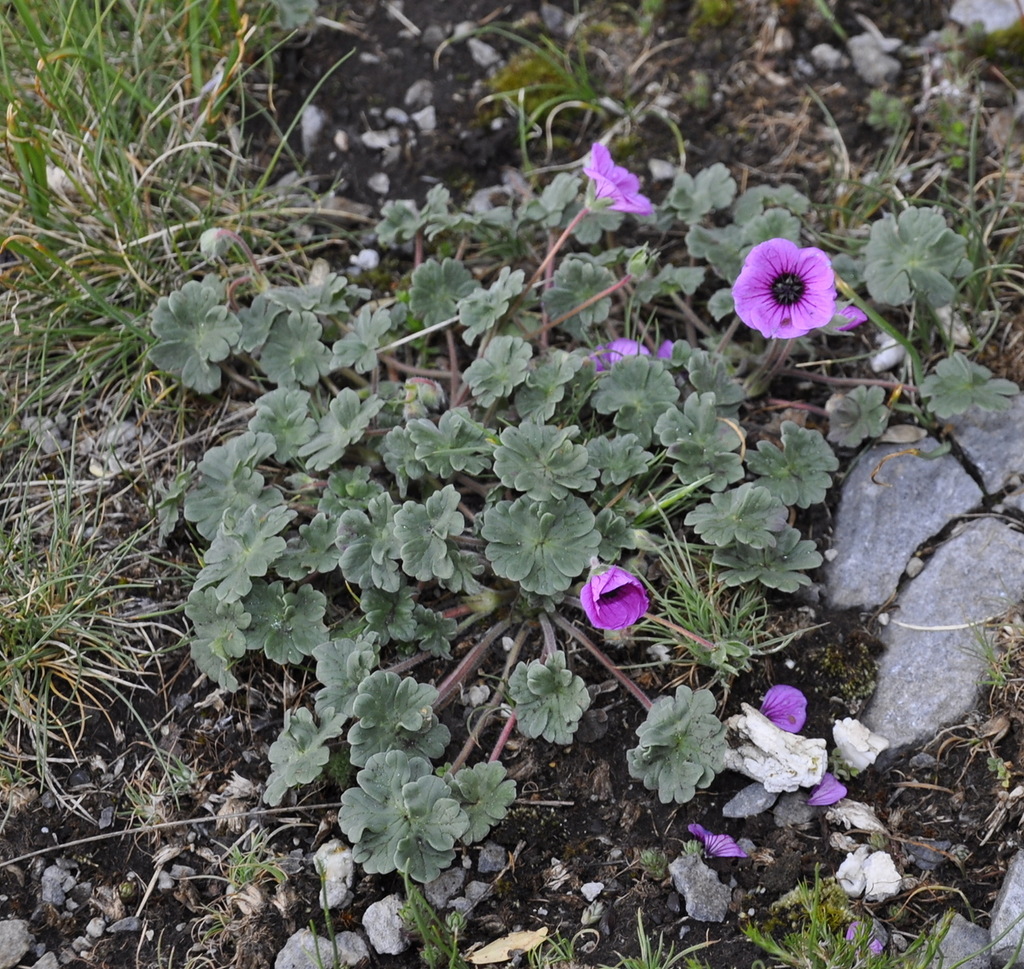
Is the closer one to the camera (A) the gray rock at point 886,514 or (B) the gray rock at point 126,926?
(B) the gray rock at point 126,926

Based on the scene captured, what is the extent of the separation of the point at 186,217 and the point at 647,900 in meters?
2.89

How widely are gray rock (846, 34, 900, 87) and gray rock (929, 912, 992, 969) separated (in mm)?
3249

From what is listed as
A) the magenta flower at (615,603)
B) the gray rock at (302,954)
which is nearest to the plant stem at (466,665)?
the magenta flower at (615,603)

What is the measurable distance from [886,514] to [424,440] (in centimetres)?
150

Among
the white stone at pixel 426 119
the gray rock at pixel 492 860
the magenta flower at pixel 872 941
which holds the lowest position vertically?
the gray rock at pixel 492 860

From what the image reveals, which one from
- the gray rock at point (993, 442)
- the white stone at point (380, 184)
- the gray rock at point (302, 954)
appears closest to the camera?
the gray rock at point (302, 954)

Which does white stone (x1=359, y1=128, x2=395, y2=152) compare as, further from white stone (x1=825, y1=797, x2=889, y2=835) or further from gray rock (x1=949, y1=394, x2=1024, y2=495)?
white stone (x1=825, y1=797, x2=889, y2=835)

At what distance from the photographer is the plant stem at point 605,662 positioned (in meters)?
2.94

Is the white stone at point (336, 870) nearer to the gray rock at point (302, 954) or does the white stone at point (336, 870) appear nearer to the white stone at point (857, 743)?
the gray rock at point (302, 954)

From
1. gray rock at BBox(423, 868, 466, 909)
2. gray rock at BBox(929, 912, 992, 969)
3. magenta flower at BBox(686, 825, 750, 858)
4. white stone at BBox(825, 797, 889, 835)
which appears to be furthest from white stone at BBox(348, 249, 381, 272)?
gray rock at BBox(929, 912, 992, 969)

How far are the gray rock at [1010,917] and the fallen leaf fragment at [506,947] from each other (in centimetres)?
109

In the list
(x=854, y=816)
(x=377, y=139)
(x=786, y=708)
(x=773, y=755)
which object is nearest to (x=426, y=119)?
(x=377, y=139)

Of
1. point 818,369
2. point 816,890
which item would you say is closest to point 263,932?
point 816,890

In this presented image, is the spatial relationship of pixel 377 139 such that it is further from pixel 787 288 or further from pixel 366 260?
pixel 787 288
